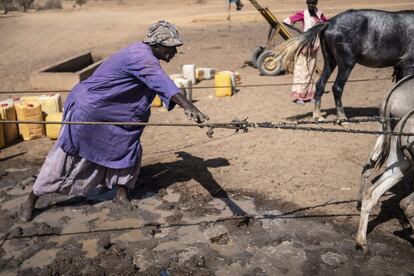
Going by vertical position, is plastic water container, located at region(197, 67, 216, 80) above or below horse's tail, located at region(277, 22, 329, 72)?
below

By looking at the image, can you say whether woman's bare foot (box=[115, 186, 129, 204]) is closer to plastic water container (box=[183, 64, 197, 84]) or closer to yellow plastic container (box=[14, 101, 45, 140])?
yellow plastic container (box=[14, 101, 45, 140])

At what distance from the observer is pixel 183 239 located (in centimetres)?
439

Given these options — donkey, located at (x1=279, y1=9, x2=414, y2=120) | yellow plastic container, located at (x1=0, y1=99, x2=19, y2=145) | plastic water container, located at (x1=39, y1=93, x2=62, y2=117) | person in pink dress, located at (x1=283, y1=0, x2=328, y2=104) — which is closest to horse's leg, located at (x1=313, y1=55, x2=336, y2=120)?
donkey, located at (x1=279, y1=9, x2=414, y2=120)

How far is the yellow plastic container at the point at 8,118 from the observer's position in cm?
692

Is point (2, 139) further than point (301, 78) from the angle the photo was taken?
No

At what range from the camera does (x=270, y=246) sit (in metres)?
4.23

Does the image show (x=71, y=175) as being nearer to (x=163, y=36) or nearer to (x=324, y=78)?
(x=163, y=36)

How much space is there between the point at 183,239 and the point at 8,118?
13.2 feet

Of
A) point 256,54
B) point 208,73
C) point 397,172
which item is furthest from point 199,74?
point 397,172

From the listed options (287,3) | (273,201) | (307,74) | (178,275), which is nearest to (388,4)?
(287,3)

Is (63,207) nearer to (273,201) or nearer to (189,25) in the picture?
(273,201)

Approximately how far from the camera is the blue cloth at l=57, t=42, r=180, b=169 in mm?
4293

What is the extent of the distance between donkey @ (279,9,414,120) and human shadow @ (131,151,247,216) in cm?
257

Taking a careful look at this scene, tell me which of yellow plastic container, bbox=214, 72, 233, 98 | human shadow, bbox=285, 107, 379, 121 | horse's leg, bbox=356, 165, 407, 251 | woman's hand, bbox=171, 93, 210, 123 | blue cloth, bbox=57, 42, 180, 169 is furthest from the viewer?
yellow plastic container, bbox=214, 72, 233, 98
